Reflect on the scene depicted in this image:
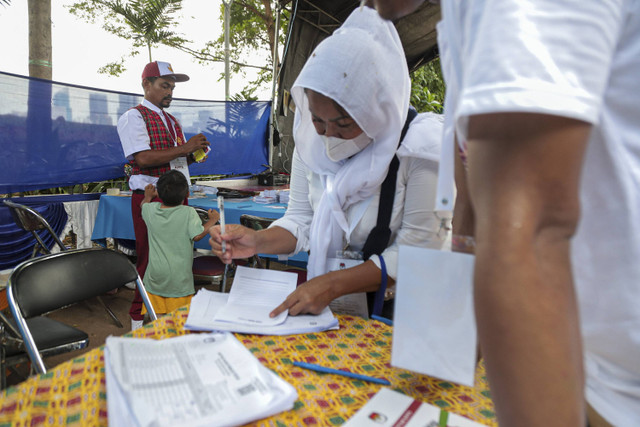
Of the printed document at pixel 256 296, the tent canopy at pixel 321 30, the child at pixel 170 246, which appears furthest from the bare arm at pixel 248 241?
the tent canopy at pixel 321 30

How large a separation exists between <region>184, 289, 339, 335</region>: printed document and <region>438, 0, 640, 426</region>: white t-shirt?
1.96 feet

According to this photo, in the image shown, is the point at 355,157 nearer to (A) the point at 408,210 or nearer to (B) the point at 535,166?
(A) the point at 408,210

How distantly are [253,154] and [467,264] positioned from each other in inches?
223

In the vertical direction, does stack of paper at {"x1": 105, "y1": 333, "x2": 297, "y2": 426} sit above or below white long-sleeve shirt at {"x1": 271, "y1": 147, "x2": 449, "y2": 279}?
below

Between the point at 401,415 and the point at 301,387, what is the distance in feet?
0.62

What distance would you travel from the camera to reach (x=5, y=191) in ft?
10.6

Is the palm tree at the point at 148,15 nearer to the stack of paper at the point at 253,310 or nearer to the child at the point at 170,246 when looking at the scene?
the child at the point at 170,246

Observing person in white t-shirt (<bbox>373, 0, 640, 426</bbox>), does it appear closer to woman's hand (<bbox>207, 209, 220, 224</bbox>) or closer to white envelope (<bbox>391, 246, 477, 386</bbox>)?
white envelope (<bbox>391, 246, 477, 386</bbox>)

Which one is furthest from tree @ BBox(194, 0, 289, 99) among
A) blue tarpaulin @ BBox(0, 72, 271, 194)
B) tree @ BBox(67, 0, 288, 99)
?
blue tarpaulin @ BBox(0, 72, 271, 194)

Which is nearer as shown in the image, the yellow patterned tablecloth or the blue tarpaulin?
the yellow patterned tablecloth

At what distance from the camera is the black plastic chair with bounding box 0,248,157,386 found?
1.33 m

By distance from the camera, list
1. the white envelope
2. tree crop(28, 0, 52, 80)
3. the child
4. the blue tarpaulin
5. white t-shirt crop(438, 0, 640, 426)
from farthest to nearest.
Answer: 1. tree crop(28, 0, 52, 80)
2. the blue tarpaulin
3. the child
4. the white envelope
5. white t-shirt crop(438, 0, 640, 426)

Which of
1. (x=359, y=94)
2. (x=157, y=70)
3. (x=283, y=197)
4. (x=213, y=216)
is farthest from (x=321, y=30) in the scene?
(x=359, y=94)

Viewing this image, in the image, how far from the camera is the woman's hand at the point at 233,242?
1.23 meters
